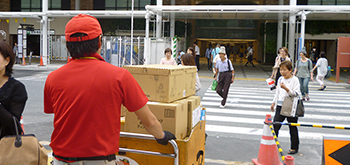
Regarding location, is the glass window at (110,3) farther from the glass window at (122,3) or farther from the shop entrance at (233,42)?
the shop entrance at (233,42)

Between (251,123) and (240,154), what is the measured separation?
8.93 feet

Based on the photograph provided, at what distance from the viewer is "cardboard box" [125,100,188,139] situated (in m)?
3.30

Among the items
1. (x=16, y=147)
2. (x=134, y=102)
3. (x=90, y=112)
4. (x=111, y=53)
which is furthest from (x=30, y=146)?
(x=111, y=53)

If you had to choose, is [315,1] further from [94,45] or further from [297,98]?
[94,45]

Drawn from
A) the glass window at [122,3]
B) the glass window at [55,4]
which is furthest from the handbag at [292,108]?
the glass window at [55,4]

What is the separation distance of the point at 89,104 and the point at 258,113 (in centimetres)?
834

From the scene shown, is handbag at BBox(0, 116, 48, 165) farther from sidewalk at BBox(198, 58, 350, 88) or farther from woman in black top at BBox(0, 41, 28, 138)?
sidewalk at BBox(198, 58, 350, 88)

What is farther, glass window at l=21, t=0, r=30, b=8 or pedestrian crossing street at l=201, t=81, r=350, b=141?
glass window at l=21, t=0, r=30, b=8

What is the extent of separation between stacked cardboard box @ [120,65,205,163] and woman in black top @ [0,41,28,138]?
1.02m

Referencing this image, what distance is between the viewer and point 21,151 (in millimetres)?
2723

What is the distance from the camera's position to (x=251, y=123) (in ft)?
28.6

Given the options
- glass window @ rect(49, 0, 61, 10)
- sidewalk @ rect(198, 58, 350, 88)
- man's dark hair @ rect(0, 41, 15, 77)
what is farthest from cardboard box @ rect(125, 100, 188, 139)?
glass window @ rect(49, 0, 61, 10)

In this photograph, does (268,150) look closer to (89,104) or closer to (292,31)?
(89,104)

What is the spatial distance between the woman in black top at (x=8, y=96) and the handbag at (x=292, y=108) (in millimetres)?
4354
